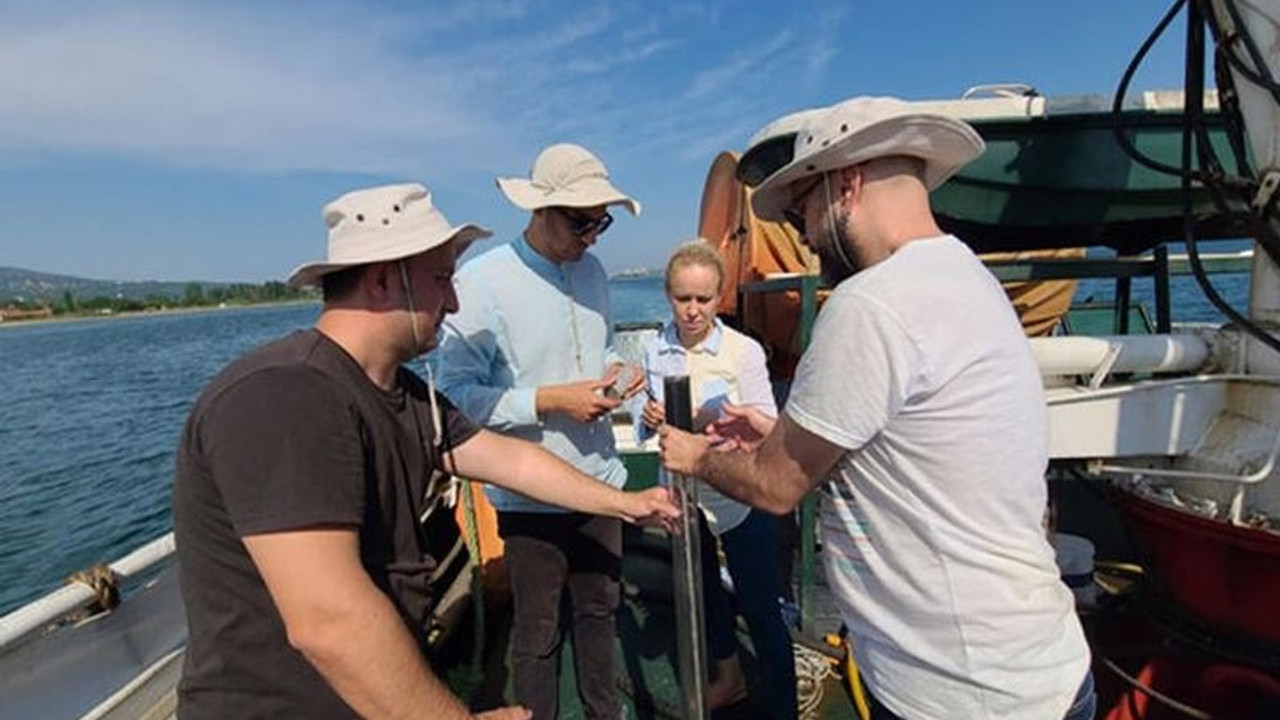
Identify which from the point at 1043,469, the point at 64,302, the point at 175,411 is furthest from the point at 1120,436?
the point at 64,302

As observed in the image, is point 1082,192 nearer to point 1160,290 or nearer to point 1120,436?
point 1160,290

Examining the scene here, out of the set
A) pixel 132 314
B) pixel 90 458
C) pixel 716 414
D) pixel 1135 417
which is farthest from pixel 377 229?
pixel 132 314

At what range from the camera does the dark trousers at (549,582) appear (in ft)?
7.45

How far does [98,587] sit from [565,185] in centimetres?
215

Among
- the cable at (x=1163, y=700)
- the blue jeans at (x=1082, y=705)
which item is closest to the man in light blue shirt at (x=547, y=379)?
the blue jeans at (x=1082, y=705)

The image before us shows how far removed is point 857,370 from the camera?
1.21 metres

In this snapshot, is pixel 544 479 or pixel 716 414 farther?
pixel 716 414

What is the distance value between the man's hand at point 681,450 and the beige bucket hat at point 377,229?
0.70 m

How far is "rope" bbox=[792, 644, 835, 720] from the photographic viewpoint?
285cm

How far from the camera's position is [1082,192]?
3.21 m

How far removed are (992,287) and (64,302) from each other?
143 m

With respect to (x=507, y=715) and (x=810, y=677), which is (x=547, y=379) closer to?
(x=507, y=715)

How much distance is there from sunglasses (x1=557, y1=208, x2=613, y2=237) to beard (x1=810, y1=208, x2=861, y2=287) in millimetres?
981

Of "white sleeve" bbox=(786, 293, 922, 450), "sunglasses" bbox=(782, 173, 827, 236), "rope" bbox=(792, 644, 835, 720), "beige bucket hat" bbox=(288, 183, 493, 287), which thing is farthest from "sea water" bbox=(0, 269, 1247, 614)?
"white sleeve" bbox=(786, 293, 922, 450)
